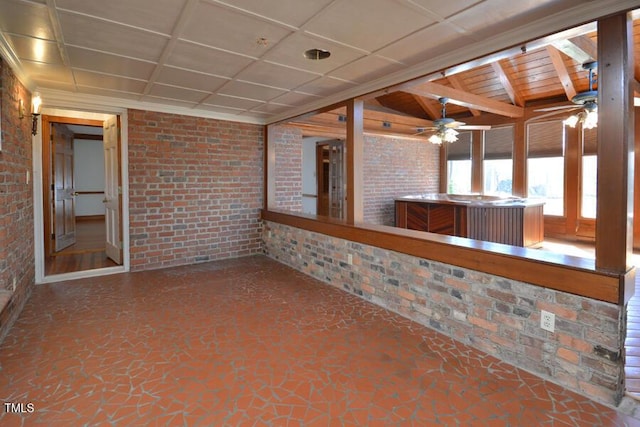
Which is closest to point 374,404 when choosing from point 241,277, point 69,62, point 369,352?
point 369,352

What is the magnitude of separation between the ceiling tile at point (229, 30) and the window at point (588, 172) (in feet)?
22.9

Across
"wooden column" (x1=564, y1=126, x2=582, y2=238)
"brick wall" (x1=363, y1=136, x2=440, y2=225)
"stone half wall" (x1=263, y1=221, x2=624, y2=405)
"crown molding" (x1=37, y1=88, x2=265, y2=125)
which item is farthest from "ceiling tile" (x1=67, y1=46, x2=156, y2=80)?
"wooden column" (x1=564, y1=126, x2=582, y2=238)

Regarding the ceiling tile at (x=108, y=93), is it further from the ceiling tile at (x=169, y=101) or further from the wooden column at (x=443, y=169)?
the wooden column at (x=443, y=169)

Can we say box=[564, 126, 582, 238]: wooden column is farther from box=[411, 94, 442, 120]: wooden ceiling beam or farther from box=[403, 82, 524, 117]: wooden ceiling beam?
box=[411, 94, 442, 120]: wooden ceiling beam

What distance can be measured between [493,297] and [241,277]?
3085mm

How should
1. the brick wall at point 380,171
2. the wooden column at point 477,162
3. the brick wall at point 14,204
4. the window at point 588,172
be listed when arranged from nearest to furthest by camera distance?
the brick wall at point 14,204 → the brick wall at point 380,171 → the window at point 588,172 → the wooden column at point 477,162

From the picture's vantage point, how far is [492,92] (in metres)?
6.95

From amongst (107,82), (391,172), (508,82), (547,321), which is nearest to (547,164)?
(508,82)

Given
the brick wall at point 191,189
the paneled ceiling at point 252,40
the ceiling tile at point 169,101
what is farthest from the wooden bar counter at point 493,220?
the ceiling tile at point 169,101

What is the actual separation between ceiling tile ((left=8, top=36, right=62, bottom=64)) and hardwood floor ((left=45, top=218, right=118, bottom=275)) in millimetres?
2823

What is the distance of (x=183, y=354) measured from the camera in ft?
8.39

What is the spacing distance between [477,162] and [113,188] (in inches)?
302

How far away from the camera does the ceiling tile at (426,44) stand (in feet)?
8.36

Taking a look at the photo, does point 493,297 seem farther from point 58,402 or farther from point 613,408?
point 58,402
